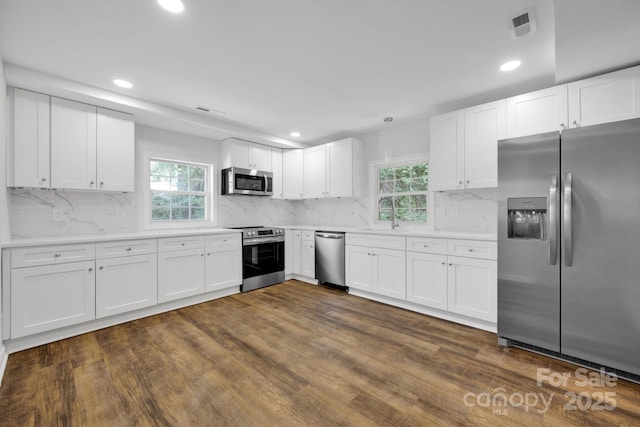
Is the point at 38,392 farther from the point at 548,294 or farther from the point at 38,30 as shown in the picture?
the point at 548,294

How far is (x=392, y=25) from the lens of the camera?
1864 millimetres

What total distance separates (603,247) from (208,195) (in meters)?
4.47

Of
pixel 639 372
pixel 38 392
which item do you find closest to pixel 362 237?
pixel 639 372

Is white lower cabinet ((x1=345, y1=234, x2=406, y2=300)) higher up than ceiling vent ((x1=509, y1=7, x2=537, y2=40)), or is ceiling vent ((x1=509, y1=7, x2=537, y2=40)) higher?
ceiling vent ((x1=509, y1=7, x2=537, y2=40))

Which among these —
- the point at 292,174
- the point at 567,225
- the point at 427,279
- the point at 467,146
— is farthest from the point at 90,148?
the point at 567,225

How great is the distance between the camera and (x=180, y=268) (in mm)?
3320

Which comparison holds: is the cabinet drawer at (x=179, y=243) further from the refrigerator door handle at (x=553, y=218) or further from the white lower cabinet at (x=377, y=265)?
the refrigerator door handle at (x=553, y=218)

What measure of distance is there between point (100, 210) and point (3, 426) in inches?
90.2

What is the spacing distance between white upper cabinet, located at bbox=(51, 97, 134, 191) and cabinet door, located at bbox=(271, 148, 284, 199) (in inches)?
83.6

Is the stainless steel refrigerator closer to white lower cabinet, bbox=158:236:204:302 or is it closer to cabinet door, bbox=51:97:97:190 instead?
white lower cabinet, bbox=158:236:204:302

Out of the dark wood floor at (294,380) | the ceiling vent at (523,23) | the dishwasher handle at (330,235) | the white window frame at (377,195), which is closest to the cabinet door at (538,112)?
the ceiling vent at (523,23)

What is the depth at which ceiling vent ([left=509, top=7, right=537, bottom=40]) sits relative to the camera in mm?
1719

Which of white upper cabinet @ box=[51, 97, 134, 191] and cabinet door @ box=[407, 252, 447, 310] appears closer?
white upper cabinet @ box=[51, 97, 134, 191]

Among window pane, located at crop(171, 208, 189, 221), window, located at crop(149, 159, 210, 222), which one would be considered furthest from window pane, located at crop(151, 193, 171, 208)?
window pane, located at crop(171, 208, 189, 221)
